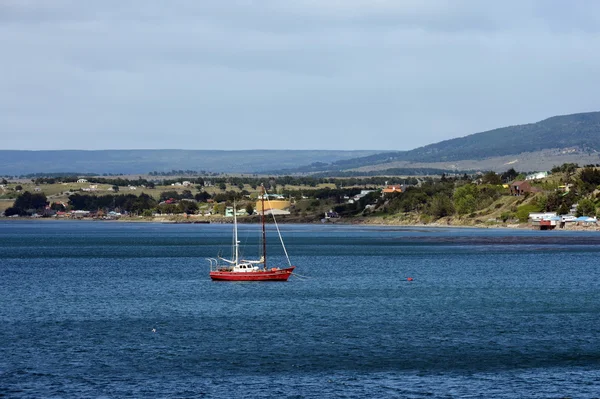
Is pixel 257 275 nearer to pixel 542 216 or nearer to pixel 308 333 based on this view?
pixel 308 333

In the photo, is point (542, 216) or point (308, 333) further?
point (542, 216)

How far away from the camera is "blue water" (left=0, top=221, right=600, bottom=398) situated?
127 feet

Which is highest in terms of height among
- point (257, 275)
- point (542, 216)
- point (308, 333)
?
point (308, 333)

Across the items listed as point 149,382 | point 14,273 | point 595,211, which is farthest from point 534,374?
point 595,211

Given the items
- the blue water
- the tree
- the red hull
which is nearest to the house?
the tree

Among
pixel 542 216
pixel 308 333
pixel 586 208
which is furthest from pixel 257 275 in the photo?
pixel 542 216

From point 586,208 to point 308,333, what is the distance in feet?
490

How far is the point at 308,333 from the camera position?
51469 mm

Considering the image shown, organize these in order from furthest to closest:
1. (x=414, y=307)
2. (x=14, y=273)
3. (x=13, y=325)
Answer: (x=14, y=273)
(x=414, y=307)
(x=13, y=325)

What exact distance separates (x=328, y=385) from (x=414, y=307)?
83.7ft

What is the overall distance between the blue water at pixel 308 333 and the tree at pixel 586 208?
94316 mm

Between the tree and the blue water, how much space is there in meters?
94.3

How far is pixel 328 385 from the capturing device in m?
38.5

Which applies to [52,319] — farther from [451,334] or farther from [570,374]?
[570,374]
